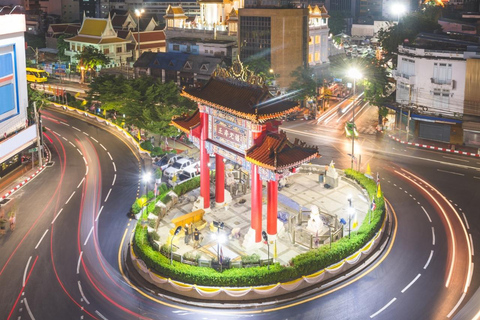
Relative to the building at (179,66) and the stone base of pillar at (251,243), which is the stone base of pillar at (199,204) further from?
the building at (179,66)

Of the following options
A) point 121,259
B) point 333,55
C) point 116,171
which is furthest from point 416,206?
point 333,55

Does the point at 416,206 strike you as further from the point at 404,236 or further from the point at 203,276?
the point at 203,276

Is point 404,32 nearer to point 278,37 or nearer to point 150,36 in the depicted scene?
point 278,37

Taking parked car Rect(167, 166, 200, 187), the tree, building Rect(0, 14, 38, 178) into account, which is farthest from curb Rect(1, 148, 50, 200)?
the tree

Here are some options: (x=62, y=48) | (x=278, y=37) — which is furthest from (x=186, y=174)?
(x=62, y=48)

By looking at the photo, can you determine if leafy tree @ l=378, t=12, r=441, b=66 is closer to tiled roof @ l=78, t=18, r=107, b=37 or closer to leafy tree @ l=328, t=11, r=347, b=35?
tiled roof @ l=78, t=18, r=107, b=37

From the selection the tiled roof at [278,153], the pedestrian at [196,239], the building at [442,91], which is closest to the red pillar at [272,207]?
the tiled roof at [278,153]
